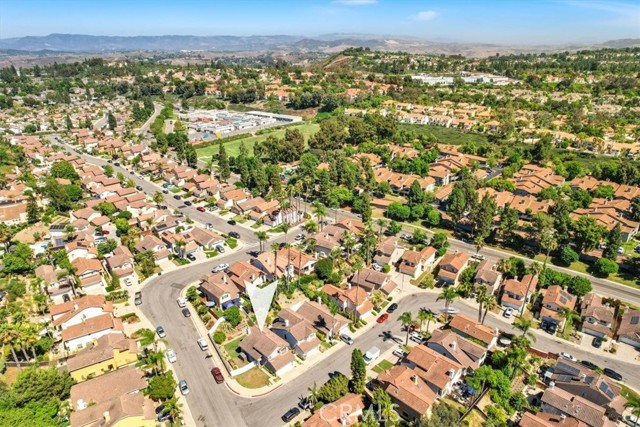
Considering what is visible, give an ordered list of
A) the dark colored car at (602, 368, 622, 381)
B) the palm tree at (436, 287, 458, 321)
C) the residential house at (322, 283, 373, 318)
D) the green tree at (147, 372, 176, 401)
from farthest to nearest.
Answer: the residential house at (322, 283, 373, 318), the palm tree at (436, 287, 458, 321), the dark colored car at (602, 368, 622, 381), the green tree at (147, 372, 176, 401)

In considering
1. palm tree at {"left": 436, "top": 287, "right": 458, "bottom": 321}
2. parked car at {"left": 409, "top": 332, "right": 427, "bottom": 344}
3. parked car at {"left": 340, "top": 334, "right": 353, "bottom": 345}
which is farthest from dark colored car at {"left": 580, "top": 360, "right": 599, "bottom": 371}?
parked car at {"left": 340, "top": 334, "right": 353, "bottom": 345}

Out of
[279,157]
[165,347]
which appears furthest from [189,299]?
[279,157]

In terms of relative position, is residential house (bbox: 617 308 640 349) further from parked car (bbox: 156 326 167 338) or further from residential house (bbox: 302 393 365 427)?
parked car (bbox: 156 326 167 338)

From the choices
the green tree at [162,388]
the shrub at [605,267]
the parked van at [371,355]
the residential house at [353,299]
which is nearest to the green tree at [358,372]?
the parked van at [371,355]

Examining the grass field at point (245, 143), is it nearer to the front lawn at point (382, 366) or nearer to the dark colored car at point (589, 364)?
the front lawn at point (382, 366)

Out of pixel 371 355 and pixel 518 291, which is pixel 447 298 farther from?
pixel 371 355

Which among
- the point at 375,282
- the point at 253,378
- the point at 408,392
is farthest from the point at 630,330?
the point at 253,378
